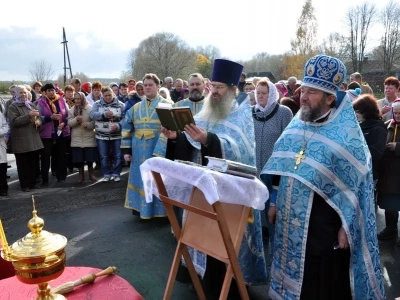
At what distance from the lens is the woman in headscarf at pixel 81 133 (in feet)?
23.7

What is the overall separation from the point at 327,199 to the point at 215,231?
30.5 inches

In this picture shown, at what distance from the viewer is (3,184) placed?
644 centimetres

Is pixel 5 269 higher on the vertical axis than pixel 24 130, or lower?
lower

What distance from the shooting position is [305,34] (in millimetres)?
40312

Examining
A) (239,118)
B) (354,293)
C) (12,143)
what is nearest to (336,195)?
(354,293)

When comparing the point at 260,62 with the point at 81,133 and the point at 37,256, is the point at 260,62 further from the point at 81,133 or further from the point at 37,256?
the point at 37,256

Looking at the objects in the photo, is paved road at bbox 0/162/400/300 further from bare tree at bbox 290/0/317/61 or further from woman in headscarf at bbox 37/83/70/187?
bare tree at bbox 290/0/317/61

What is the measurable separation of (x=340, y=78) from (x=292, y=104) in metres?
3.04

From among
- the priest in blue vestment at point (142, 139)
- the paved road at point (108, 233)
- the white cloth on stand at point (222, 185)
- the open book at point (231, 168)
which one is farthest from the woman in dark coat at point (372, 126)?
the priest in blue vestment at point (142, 139)

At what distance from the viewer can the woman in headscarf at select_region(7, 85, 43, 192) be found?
6.42 meters

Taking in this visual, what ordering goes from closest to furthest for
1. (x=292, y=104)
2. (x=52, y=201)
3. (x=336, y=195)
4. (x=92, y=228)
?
1. (x=336, y=195)
2. (x=92, y=228)
3. (x=292, y=104)
4. (x=52, y=201)

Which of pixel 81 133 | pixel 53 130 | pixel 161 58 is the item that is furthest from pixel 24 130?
pixel 161 58

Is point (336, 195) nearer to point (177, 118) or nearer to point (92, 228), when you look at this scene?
point (177, 118)

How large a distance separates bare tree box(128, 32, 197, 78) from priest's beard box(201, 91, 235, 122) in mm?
39912
